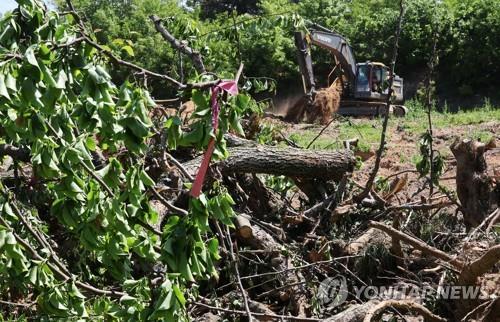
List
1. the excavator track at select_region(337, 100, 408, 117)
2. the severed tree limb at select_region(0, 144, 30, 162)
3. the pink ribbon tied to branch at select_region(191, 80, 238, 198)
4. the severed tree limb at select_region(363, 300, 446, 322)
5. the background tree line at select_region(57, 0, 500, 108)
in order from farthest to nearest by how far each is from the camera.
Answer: the background tree line at select_region(57, 0, 500, 108), the excavator track at select_region(337, 100, 408, 117), the severed tree limb at select_region(0, 144, 30, 162), the severed tree limb at select_region(363, 300, 446, 322), the pink ribbon tied to branch at select_region(191, 80, 238, 198)

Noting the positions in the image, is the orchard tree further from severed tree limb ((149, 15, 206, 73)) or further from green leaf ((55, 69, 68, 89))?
severed tree limb ((149, 15, 206, 73))

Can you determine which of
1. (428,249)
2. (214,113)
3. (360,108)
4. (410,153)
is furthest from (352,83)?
(214,113)

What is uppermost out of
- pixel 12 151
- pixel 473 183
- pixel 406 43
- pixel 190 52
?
pixel 406 43

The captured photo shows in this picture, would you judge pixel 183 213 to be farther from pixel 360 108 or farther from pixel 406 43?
pixel 406 43

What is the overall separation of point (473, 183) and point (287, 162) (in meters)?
1.35

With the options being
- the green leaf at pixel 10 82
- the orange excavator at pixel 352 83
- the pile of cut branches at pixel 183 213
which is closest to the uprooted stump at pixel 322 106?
the orange excavator at pixel 352 83

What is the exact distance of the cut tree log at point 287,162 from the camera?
589 cm

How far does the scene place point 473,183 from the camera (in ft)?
18.4

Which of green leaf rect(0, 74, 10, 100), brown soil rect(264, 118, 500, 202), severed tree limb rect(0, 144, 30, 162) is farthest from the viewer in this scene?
brown soil rect(264, 118, 500, 202)

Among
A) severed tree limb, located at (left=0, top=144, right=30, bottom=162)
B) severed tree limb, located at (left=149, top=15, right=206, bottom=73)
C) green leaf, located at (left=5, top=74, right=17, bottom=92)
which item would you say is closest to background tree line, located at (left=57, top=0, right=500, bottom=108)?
severed tree limb, located at (left=149, top=15, right=206, bottom=73)

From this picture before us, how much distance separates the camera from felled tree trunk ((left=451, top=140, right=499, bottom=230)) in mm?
5566

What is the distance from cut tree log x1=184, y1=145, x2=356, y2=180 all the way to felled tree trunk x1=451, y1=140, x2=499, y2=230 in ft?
3.18

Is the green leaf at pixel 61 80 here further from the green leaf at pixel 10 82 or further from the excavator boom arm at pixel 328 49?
the excavator boom arm at pixel 328 49

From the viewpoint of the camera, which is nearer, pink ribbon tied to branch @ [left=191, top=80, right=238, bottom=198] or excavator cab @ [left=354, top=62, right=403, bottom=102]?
pink ribbon tied to branch @ [left=191, top=80, right=238, bottom=198]
